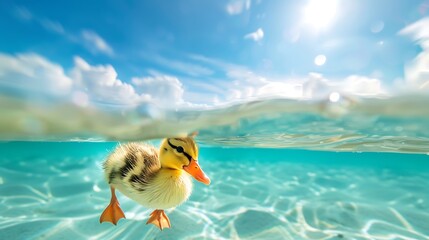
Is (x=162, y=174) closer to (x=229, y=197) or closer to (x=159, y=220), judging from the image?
(x=159, y=220)

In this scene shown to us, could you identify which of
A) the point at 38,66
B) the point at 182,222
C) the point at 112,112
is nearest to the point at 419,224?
the point at 182,222

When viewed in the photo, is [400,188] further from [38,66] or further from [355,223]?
[38,66]

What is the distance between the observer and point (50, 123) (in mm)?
5484

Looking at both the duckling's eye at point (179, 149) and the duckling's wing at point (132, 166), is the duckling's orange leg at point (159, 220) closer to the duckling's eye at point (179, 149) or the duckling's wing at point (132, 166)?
the duckling's wing at point (132, 166)

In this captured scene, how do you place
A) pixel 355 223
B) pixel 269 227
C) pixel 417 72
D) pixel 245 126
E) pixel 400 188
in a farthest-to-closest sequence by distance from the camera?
1. pixel 400 188
2. pixel 245 126
3. pixel 355 223
4. pixel 269 227
5. pixel 417 72

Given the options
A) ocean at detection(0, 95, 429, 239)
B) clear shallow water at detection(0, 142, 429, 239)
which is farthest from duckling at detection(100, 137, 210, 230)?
clear shallow water at detection(0, 142, 429, 239)

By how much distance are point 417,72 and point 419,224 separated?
4.69 metres

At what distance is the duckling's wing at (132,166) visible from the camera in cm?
340

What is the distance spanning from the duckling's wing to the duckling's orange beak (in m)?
0.60

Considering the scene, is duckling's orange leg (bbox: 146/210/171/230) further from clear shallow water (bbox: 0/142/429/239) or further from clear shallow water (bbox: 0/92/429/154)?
clear shallow water (bbox: 0/92/429/154)

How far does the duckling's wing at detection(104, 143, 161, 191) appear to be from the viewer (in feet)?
11.2

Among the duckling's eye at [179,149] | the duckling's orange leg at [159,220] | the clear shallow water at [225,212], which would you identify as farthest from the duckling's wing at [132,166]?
the duckling's orange leg at [159,220]

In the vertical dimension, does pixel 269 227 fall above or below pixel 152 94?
below

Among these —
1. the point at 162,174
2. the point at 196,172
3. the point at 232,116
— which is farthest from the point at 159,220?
the point at 232,116
